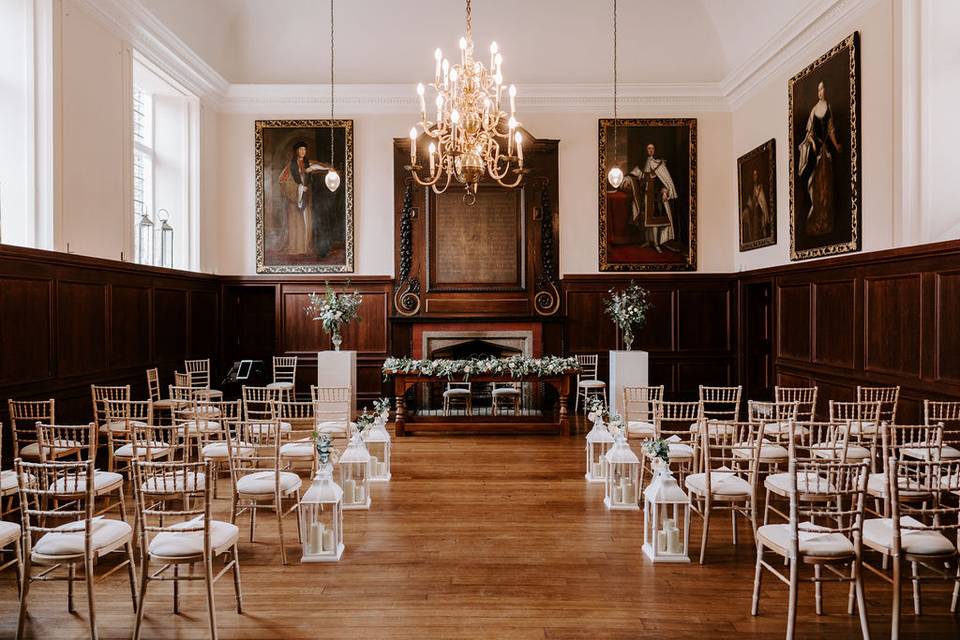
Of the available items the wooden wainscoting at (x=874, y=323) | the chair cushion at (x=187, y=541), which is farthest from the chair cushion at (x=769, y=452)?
the chair cushion at (x=187, y=541)

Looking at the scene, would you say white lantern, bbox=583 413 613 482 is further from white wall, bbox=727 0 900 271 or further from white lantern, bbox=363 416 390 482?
white wall, bbox=727 0 900 271

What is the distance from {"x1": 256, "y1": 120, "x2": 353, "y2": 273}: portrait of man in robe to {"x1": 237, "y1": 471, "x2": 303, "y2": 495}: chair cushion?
7382mm

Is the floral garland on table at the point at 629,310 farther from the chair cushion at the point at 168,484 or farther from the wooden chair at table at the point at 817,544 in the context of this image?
the chair cushion at the point at 168,484

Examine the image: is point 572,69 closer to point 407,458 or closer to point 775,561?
point 407,458

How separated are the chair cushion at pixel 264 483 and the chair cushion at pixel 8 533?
54.9 inches

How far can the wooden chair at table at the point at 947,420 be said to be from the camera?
16.3ft

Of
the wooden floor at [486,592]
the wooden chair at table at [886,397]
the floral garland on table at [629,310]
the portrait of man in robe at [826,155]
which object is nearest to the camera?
the wooden floor at [486,592]

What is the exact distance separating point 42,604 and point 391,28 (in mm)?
10756

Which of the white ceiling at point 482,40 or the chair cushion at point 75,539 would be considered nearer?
the chair cushion at point 75,539

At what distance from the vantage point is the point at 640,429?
22.7ft

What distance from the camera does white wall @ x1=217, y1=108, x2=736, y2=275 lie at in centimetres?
1196

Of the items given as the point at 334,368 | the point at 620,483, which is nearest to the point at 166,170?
the point at 334,368

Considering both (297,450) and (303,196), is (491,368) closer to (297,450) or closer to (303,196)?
(297,450)

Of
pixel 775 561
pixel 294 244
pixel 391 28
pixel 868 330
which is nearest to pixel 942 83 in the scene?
pixel 868 330
